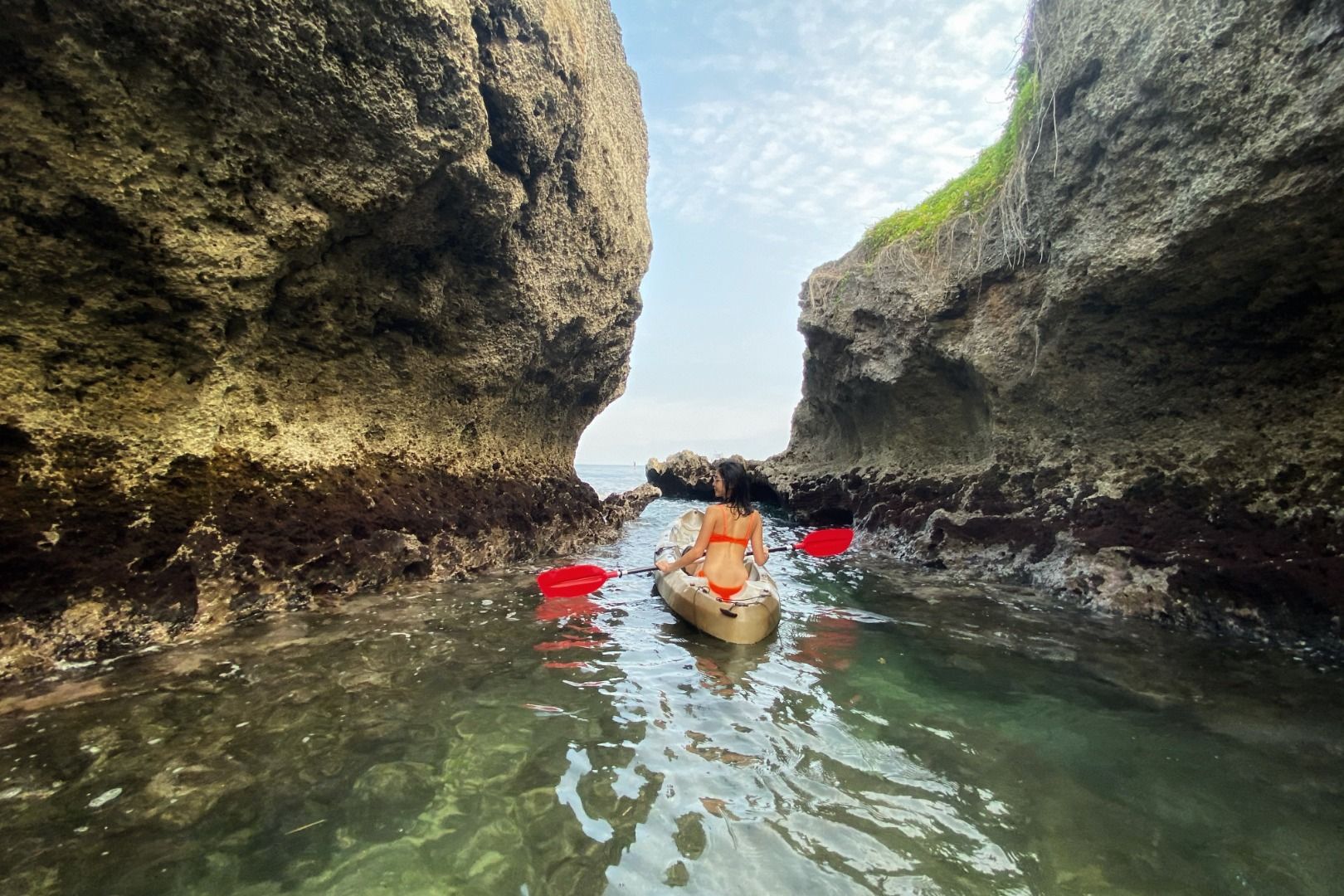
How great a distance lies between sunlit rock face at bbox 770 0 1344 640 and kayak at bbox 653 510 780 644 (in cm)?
377

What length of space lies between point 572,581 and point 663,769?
14.3 feet

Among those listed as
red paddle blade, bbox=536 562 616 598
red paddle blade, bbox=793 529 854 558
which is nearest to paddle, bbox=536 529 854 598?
red paddle blade, bbox=536 562 616 598

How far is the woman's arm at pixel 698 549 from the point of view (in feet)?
22.1

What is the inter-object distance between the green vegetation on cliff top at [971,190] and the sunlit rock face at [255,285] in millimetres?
6127

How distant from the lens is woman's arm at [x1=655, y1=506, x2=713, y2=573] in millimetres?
6723

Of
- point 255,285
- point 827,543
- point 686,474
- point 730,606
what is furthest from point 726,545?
point 686,474

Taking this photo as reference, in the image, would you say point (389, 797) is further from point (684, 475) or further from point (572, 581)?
point (684, 475)

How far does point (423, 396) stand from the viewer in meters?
7.57

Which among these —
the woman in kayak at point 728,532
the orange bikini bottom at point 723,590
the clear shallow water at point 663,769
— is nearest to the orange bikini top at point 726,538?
the woman in kayak at point 728,532

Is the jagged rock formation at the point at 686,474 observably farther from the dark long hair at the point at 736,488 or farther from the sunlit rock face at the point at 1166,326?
the dark long hair at the point at 736,488

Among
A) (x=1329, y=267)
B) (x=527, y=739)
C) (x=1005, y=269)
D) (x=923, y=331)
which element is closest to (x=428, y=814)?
Result: (x=527, y=739)

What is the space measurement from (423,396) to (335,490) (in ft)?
5.41

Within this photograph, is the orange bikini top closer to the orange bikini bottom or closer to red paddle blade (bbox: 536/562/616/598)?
the orange bikini bottom

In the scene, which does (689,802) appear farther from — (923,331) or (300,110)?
(923,331)
